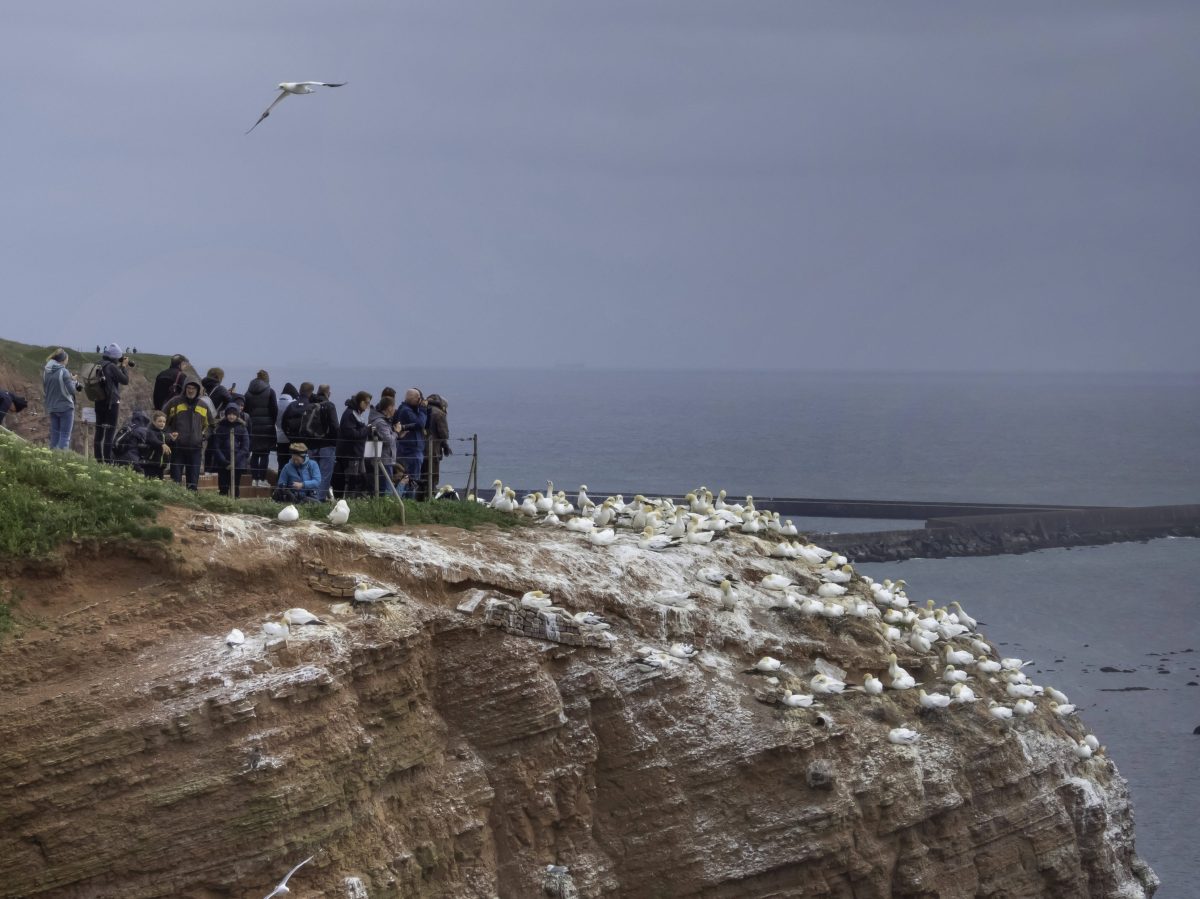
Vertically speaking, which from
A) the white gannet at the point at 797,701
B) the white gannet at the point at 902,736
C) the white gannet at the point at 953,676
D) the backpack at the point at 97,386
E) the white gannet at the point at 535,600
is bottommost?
the white gannet at the point at 902,736

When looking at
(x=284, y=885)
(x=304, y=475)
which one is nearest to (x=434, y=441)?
(x=304, y=475)

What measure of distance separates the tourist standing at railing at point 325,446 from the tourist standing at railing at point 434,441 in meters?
1.73

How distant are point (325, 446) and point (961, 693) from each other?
12.2m

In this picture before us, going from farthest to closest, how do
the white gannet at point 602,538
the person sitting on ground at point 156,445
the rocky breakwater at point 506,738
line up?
the white gannet at point 602,538
the person sitting on ground at point 156,445
the rocky breakwater at point 506,738

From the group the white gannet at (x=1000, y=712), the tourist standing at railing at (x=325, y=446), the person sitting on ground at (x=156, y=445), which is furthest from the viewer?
the white gannet at (x=1000, y=712)

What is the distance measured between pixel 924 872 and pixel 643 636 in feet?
20.8

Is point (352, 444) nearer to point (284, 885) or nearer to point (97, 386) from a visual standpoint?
point (97, 386)

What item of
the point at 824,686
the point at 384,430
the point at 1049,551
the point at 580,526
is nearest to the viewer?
the point at 824,686

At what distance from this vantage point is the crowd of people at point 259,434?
25.2m

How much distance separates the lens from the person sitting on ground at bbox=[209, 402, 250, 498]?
995 inches

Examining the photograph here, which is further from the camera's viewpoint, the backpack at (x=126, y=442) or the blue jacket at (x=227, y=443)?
the blue jacket at (x=227, y=443)

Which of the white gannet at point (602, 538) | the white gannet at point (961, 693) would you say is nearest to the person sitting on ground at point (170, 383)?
the white gannet at point (602, 538)

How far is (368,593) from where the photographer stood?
817 inches

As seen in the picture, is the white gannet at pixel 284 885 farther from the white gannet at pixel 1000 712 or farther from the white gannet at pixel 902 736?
the white gannet at pixel 1000 712
